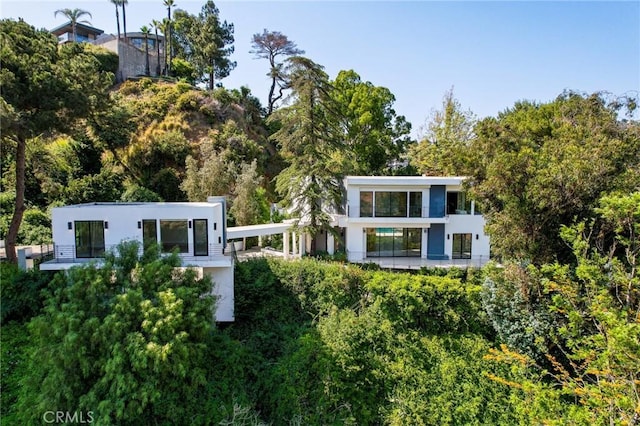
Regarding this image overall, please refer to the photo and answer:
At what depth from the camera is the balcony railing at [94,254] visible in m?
14.6

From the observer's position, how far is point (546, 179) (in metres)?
12.5

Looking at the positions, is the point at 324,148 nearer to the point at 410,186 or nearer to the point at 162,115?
the point at 410,186

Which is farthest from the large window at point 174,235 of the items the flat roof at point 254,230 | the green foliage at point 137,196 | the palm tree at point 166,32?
the palm tree at point 166,32

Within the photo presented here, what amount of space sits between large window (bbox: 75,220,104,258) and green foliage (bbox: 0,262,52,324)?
5.89 feet

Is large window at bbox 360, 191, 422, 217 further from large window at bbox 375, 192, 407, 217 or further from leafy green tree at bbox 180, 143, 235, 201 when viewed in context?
leafy green tree at bbox 180, 143, 235, 201

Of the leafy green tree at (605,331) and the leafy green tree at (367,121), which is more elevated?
the leafy green tree at (367,121)

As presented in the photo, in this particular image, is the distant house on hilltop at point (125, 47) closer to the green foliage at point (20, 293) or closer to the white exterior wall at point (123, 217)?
the white exterior wall at point (123, 217)

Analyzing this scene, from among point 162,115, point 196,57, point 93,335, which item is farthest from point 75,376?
point 196,57

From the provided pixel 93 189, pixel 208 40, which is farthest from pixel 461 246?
pixel 208 40

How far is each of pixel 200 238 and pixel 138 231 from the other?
2.57 meters

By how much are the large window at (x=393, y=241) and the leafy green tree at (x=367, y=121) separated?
1130 centimetres

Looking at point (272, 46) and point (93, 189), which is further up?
point (272, 46)

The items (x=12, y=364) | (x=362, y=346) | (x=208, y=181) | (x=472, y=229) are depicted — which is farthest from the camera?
(x=208, y=181)

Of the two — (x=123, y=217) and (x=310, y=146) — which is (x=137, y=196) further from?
(x=310, y=146)
